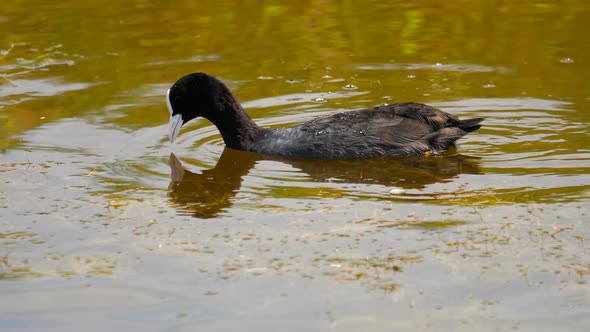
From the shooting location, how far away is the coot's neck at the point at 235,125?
8000 mm

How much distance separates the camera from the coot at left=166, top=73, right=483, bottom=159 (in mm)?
7570

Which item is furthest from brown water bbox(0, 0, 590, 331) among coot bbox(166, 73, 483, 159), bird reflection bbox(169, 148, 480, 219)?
coot bbox(166, 73, 483, 159)

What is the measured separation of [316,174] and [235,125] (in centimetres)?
114

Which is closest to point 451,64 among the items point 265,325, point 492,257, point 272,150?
point 272,150

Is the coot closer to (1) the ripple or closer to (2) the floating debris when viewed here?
(1) the ripple

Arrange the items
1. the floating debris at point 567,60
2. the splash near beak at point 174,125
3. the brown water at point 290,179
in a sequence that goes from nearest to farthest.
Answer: the brown water at point 290,179
the splash near beak at point 174,125
the floating debris at point 567,60

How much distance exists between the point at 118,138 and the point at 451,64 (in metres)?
3.47

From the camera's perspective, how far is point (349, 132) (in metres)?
7.63

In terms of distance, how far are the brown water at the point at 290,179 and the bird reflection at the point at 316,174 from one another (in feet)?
0.09

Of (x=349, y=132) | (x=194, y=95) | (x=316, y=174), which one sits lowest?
(x=316, y=174)

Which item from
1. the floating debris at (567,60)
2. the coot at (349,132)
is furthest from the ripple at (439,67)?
the coot at (349,132)

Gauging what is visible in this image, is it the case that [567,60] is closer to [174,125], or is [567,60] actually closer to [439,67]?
[439,67]

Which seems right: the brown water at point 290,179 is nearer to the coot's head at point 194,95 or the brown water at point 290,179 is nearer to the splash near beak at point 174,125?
the splash near beak at point 174,125

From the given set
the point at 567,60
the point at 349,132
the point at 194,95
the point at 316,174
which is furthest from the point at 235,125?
the point at 567,60
